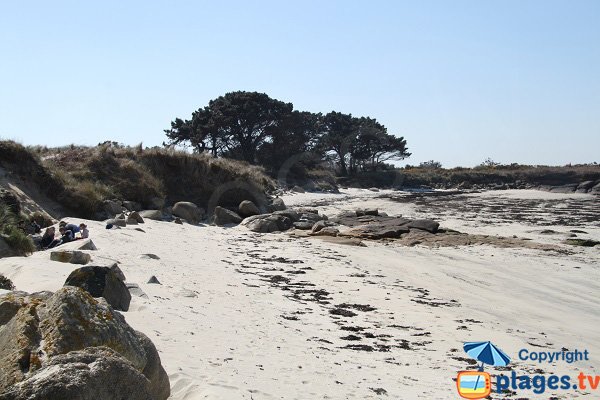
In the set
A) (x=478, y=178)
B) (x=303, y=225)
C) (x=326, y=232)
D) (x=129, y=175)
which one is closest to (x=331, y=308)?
(x=326, y=232)

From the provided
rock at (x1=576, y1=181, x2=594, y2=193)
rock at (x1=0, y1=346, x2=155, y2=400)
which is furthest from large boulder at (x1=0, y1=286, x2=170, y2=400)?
rock at (x1=576, y1=181, x2=594, y2=193)

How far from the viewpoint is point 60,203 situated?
15.7 m

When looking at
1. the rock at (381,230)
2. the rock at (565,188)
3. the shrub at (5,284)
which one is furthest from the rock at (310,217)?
the rock at (565,188)

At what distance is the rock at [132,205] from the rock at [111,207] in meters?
1.42

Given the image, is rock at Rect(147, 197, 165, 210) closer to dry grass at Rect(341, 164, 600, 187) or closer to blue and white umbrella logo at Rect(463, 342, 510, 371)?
blue and white umbrella logo at Rect(463, 342, 510, 371)

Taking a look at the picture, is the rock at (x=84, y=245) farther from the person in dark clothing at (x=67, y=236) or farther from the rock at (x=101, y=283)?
the rock at (x=101, y=283)

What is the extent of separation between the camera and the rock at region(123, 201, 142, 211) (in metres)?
18.3

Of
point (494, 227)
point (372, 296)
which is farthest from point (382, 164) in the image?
point (372, 296)

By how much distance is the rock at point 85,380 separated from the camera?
2664 millimetres

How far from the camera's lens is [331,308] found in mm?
8172

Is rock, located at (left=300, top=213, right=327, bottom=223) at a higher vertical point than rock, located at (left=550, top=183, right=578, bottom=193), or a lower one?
lower

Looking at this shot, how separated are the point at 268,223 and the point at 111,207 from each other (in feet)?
18.1

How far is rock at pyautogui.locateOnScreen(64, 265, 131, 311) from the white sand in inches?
10.3

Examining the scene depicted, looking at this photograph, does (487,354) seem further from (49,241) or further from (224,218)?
(224,218)
